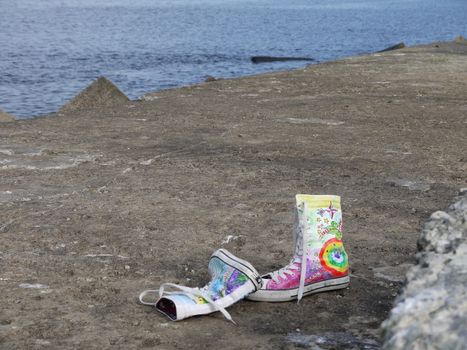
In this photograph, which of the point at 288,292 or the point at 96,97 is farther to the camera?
the point at 96,97

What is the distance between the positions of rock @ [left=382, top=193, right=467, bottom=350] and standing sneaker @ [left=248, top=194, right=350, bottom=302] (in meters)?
1.02

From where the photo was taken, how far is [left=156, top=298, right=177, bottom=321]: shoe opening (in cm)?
368

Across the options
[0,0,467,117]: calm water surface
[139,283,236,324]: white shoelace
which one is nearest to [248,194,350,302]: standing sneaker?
[139,283,236,324]: white shoelace

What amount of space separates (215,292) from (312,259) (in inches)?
17.6

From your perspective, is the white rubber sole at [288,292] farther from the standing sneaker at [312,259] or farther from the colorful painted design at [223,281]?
the colorful painted design at [223,281]

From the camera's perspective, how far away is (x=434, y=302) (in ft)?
8.11

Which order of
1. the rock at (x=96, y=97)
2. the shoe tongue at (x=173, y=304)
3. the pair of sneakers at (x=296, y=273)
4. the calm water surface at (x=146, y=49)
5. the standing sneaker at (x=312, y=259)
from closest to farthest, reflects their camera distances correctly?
the shoe tongue at (x=173, y=304)
the pair of sneakers at (x=296, y=273)
the standing sneaker at (x=312, y=259)
the rock at (x=96, y=97)
the calm water surface at (x=146, y=49)

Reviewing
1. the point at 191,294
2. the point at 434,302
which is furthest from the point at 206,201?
the point at 434,302

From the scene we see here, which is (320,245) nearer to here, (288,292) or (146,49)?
(288,292)

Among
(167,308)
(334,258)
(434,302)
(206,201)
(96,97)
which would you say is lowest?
(96,97)

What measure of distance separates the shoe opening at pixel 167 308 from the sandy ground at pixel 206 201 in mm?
48

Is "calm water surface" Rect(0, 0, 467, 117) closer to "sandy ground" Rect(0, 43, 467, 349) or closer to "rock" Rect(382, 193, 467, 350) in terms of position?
"sandy ground" Rect(0, 43, 467, 349)

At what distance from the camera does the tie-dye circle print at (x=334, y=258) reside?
156 inches

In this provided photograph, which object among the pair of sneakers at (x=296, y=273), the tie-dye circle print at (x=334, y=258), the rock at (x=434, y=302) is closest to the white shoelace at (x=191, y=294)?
the pair of sneakers at (x=296, y=273)
